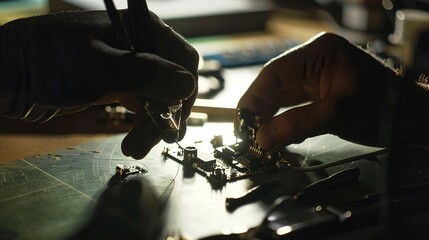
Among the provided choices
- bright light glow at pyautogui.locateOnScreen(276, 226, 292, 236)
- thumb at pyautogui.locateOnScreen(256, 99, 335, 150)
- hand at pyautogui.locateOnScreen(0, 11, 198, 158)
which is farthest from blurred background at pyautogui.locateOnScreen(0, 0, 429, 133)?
Result: bright light glow at pyautogui.locateOnScreen(276, 226, 292, 236)

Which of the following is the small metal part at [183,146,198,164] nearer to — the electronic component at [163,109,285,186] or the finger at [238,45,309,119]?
the electronic component at [163,109,285,186]

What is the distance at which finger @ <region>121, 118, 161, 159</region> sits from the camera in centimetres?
98

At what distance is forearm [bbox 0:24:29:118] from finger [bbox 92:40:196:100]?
11 cm

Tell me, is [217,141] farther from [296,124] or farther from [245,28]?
[245,28]

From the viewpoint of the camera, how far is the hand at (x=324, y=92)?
3.44ft

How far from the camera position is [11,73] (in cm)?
88

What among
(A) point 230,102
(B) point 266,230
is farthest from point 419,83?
(A) point 230,102

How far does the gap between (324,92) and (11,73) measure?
56 centimetres

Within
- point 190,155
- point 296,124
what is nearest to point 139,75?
point 190,155

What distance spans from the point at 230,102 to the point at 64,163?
511 millimetres

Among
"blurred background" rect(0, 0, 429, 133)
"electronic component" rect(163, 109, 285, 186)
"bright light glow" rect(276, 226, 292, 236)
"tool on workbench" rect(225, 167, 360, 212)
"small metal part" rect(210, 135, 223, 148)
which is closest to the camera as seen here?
"bright light glow" rect(276, 226, 292, 236)

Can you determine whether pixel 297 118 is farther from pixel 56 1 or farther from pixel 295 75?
pixel 56 1

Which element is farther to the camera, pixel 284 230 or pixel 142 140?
pixel 142 140

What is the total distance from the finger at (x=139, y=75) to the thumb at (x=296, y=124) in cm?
20
